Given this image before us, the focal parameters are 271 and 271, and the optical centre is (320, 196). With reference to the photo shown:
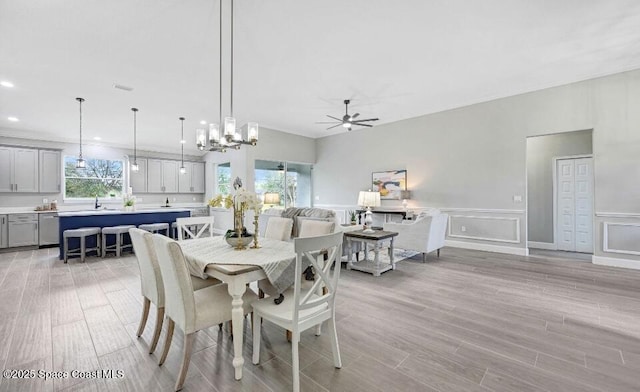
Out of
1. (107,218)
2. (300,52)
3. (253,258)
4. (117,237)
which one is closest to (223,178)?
(107,218)

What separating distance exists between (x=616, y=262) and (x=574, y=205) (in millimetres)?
1726

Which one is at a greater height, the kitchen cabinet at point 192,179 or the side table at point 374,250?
the kitchen cabinet at point 192,179

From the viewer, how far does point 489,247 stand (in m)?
5.66

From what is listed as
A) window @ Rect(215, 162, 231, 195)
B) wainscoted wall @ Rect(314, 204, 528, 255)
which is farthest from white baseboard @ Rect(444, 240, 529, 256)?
window @ Rect(215, 162, 231, 195)

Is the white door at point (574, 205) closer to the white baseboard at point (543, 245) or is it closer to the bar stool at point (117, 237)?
the white baseboard at point (543, 245)

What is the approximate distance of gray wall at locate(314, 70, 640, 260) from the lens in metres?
4.42

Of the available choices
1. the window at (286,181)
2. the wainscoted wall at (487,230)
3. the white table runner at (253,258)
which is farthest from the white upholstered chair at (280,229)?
the wainscoted wall at (487,230)

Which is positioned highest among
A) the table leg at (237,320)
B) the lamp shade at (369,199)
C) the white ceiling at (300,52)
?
the white ceiling at (300,52)

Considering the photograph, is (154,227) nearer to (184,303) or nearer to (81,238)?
(81,238)

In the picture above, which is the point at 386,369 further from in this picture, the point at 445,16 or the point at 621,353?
the point at 445,16

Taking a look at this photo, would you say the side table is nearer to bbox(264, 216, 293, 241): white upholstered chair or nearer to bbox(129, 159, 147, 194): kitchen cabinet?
bbox(264, 216, 293, 241): white upholstered chair

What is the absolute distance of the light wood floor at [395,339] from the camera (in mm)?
1812

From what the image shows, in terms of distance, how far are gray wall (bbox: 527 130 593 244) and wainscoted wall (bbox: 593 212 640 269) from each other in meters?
1.53

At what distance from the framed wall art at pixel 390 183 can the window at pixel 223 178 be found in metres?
4.29
